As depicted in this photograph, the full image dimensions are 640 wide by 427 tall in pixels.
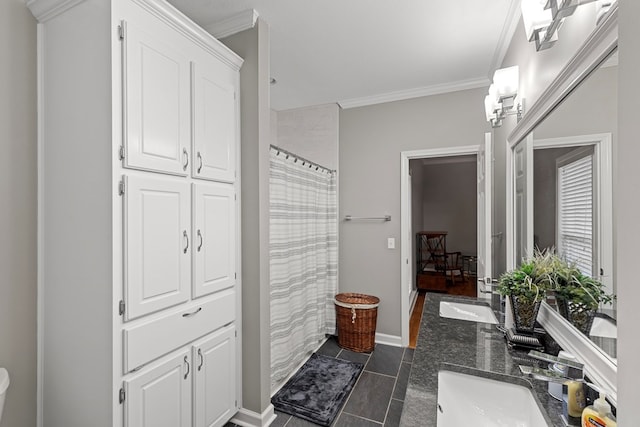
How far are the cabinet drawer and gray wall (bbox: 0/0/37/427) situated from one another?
0.56 metres

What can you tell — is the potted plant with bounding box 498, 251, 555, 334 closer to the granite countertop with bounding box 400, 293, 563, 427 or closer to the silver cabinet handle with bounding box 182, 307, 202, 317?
the granite countertop with bounding box 400, 293, 563, 427

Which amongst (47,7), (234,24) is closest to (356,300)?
(234,24)

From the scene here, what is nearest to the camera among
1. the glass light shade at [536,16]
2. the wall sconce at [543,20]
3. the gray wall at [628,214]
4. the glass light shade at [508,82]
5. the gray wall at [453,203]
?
the gray wall at [628,214]

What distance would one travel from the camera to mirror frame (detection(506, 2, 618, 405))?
2.75 feet

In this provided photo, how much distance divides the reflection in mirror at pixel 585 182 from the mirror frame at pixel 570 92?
0.03 metres

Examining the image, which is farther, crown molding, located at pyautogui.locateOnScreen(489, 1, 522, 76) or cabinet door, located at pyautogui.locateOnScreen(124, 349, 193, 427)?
crown molding, located at pyautogui.locateOnScreen(489, 1, 522, 76)

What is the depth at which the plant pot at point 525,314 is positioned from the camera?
1294mm

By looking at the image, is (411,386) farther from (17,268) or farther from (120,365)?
(17,268)

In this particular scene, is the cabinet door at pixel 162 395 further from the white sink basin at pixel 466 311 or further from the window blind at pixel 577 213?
the window blind at pixel 577 213

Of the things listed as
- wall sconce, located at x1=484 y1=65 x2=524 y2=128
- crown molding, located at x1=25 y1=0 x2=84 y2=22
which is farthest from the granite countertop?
crown molding, located at x1=25 y1=0 x2=84 y2=22

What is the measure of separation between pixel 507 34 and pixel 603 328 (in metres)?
2.00

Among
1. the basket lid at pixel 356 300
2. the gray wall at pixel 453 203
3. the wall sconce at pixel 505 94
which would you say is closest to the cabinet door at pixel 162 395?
the basket lid at pixel 356 300

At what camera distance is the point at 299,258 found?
2658mm

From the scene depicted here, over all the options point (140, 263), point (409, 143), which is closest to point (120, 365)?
point (140, 263)
